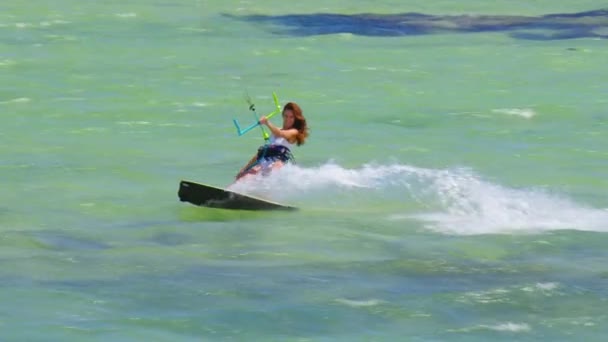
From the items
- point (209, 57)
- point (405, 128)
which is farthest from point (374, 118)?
point (209, 57)

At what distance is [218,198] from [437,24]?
2527 centimetres

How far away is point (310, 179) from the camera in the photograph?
22.2 meters

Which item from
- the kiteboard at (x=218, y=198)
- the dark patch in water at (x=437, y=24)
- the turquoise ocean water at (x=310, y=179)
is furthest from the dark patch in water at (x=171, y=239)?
the dark patch in water at (x=437, y=24)

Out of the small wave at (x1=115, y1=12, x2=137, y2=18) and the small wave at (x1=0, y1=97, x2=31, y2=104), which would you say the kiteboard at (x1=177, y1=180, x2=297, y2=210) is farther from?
the small wave at (x1=115, y1=12, x2=137, y2=18)

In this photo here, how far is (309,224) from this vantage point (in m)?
20.0

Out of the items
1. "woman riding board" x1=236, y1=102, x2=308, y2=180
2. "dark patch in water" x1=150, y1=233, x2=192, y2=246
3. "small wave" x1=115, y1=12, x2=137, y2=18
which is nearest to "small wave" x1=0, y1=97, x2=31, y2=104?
"small wave" x1=115, y1=12, x2=137, y2=18

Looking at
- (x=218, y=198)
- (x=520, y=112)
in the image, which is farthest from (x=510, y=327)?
(x=520, y=112)

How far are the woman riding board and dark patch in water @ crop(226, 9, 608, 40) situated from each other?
878 inches

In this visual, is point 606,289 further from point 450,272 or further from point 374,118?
point 374,118

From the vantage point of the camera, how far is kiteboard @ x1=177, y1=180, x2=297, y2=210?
65.0ft

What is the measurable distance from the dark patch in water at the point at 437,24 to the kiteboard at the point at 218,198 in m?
22.7

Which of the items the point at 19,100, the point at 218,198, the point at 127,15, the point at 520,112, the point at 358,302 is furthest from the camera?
the point at 127,15

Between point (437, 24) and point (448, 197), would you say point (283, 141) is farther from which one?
point (437, 24)

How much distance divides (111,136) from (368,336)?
46.5 feet
